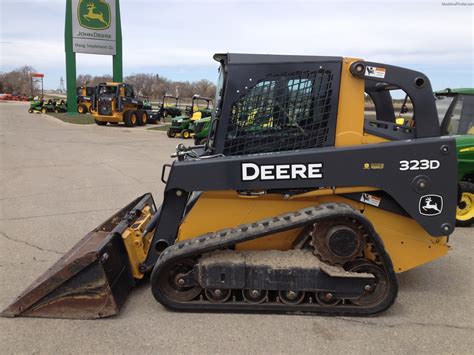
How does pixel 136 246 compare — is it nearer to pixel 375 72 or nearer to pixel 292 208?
pixel 292 208

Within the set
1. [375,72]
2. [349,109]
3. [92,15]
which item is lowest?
[349,109]

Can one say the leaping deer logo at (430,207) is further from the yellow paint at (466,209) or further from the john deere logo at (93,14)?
the john deere logo at (93,14)

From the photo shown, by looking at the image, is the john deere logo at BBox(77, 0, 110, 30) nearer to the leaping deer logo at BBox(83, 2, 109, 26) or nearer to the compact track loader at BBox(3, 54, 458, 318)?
the leaping deer logo at BBox(83, 2, 109, 26)

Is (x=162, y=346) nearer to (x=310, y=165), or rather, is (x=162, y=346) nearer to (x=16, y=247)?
(x=310, y=165)

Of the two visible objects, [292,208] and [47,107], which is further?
[47,107]

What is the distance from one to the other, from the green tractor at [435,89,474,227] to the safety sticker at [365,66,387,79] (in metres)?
3.20

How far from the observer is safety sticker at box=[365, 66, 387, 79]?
11.5 feet

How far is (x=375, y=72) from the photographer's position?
350cm

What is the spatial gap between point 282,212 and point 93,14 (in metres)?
34.5

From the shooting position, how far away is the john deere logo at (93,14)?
3321cm

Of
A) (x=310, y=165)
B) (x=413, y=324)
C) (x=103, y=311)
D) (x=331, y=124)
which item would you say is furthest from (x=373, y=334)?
(x=103, y=311)

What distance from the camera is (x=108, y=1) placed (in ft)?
111

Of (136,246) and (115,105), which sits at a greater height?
(115,105)

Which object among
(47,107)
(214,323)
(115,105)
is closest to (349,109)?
(214,323)
